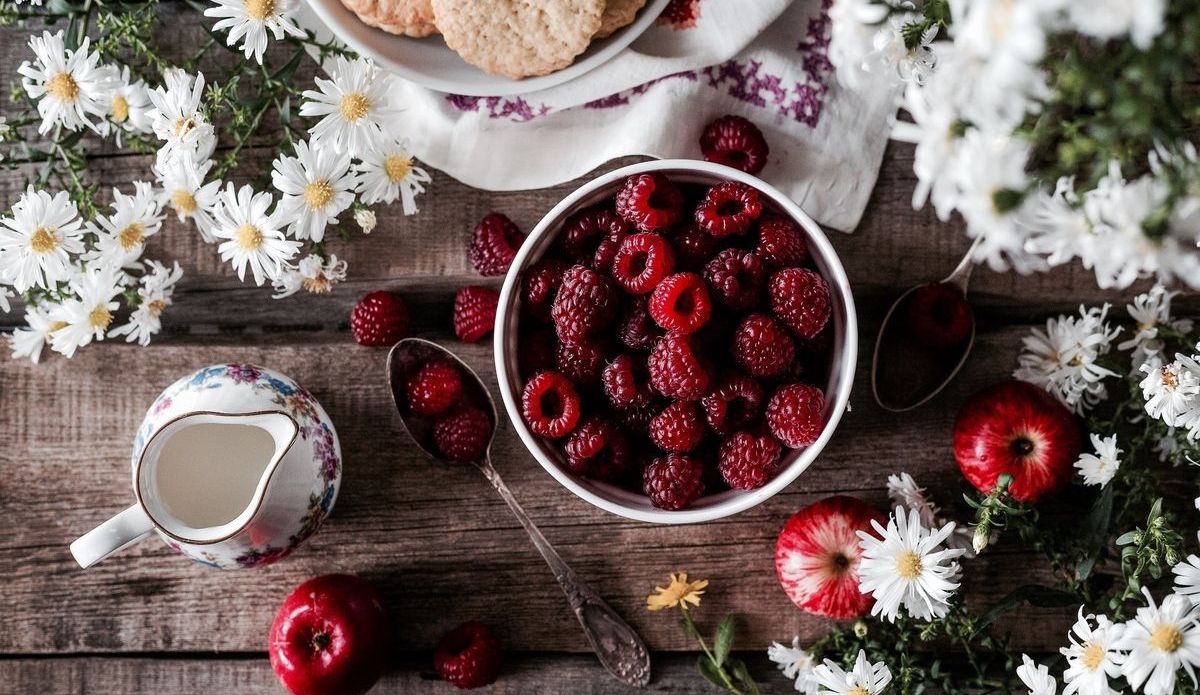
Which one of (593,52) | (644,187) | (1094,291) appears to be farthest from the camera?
(1094,291)

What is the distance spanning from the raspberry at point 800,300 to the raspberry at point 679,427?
14 cm

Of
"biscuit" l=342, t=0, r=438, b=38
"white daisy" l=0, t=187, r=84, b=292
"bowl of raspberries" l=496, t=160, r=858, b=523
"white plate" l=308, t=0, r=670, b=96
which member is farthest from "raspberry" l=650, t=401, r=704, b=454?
"white daisy" l=0, t=187, r=84, b=292

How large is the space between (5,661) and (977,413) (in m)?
1.39

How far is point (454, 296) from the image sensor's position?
140cm

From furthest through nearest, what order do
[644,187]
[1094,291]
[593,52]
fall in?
[1094,291], [593,52], [644,187]

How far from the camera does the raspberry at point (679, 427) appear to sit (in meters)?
1.12

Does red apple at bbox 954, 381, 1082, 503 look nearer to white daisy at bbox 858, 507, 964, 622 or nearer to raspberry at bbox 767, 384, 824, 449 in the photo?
white daisy at bbox 858, 507, 964, 622

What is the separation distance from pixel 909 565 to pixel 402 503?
2.23 feet

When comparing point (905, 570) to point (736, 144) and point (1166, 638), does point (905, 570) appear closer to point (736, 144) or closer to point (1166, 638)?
point (1166, 638)

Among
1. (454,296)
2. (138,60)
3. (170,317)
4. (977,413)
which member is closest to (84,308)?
(170,317)

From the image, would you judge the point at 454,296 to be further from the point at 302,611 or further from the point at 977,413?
the point at 977,413

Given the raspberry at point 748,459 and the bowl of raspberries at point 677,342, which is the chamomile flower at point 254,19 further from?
the raspberry at point 748,459

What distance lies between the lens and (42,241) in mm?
1227

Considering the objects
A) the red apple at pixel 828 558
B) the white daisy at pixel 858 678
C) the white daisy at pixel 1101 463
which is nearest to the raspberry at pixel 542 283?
the red apple at pixel 828 558
